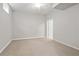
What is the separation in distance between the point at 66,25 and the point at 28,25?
115 cm

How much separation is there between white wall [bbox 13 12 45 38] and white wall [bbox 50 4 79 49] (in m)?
0.35

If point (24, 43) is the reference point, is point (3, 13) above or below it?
above

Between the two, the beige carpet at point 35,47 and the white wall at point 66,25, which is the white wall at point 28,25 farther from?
the white wall at point 66,25

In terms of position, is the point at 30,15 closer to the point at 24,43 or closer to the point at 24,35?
the point at 24,35

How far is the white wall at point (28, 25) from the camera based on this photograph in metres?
2.22

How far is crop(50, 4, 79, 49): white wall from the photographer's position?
2418mm

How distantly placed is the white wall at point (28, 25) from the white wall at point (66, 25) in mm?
355

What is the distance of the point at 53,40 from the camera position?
2.37 metres

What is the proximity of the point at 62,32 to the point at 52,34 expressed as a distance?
1.36 feet

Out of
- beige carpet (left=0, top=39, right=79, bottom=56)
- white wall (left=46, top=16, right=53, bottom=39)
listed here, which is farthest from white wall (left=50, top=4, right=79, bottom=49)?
beige carpet (left=0, top=39, right=79, bottom=56)

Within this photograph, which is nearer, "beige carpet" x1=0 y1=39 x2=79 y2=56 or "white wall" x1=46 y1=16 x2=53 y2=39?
"beige carpet" x1=0 y1=39 x2=79 y2=56

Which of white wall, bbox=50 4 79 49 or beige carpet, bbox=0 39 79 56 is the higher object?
white wall, bbox=50 4 79 49

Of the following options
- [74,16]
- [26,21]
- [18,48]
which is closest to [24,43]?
[18,48]

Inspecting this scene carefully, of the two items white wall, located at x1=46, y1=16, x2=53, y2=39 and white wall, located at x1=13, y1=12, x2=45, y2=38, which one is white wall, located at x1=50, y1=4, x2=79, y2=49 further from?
white wall, located at x1=13, y1=12, x2=45, y2=38
